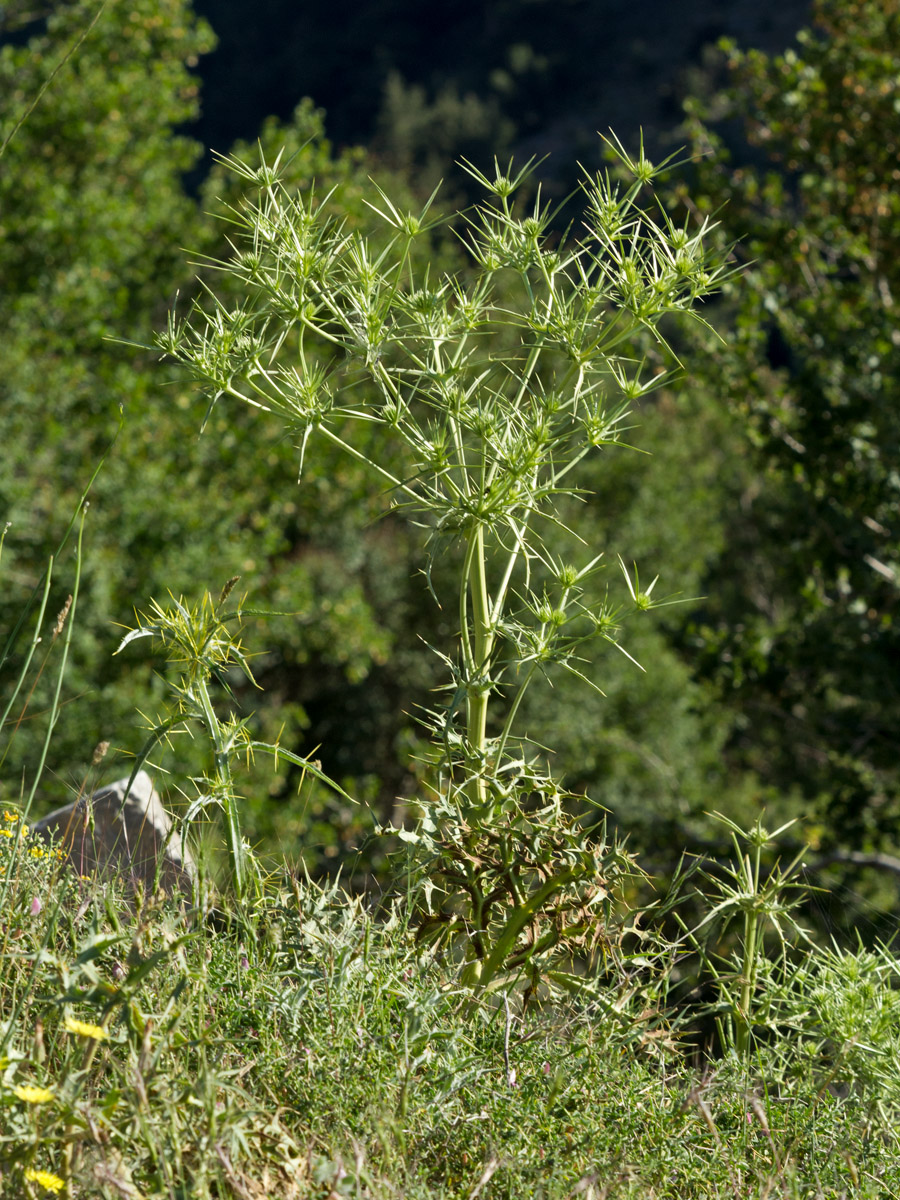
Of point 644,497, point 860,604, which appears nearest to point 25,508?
point 860,604

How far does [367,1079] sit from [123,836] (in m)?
0.90

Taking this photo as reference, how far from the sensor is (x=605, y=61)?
121 ft

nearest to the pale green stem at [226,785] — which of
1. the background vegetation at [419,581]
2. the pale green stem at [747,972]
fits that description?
the background vegetation at [419,581]

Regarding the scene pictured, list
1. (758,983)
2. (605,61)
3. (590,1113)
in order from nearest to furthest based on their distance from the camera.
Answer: (590,1113), (758,983), (605,61)

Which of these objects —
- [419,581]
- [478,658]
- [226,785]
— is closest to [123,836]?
[226,785]

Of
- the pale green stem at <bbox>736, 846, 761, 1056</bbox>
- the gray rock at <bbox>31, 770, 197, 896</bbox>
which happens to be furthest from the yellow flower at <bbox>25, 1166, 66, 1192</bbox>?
the pale green stem at <bbox>736, 846, 761, 1056</bbox>

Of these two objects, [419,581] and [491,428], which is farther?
[419,581]

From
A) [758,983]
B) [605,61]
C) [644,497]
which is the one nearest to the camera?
[758,983]

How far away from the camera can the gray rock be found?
180 cm

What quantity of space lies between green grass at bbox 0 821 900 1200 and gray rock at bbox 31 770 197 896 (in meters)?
0.21

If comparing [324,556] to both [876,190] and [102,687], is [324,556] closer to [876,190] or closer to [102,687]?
[102,687]

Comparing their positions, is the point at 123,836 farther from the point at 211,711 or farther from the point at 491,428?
the point at 491,428

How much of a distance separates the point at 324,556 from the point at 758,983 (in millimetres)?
11028

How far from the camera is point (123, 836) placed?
2.00 metres
